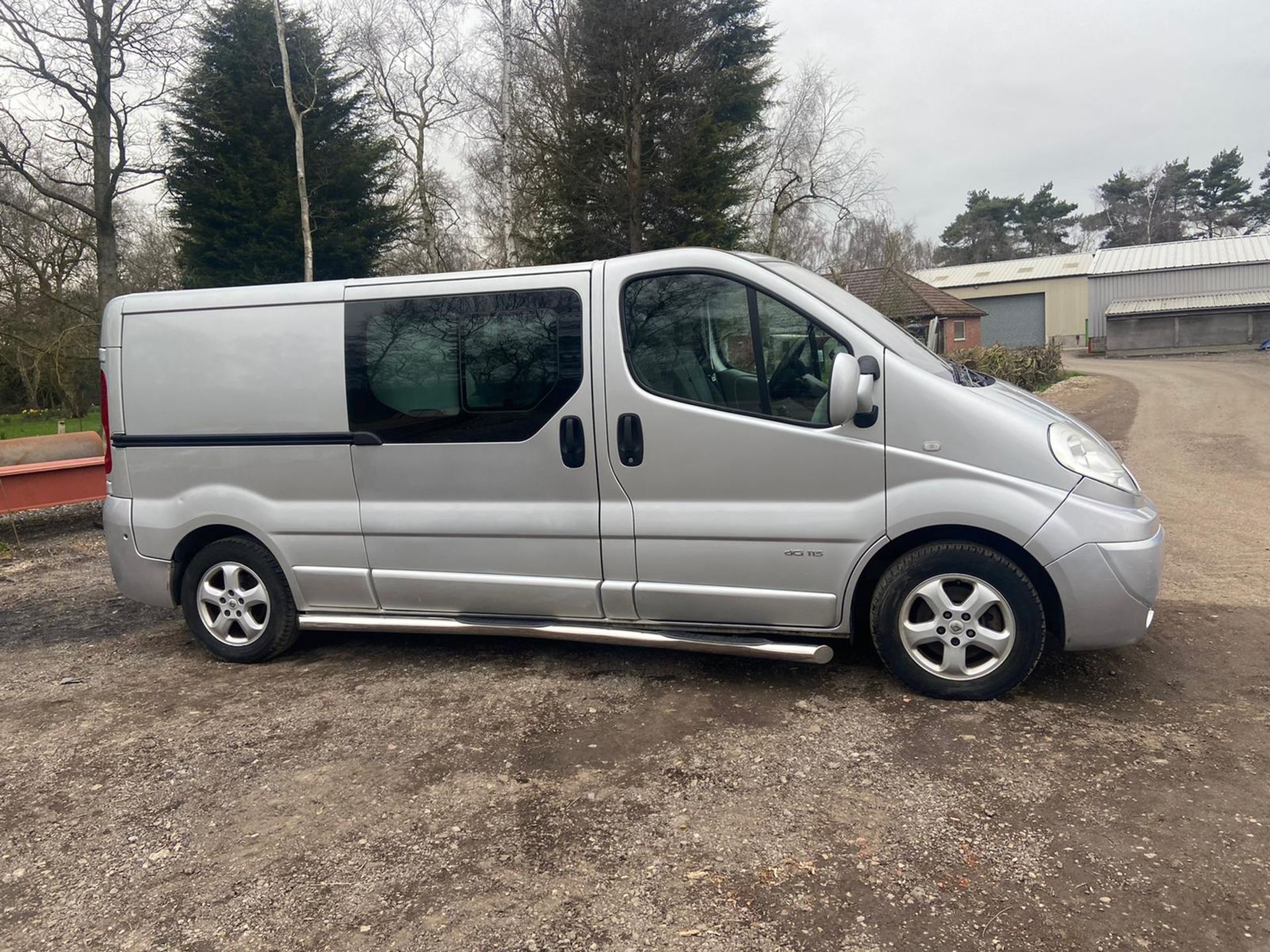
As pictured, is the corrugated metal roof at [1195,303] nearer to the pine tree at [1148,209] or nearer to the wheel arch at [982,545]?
the pine tree at [1148,209]

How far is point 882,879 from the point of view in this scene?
9.13 feet

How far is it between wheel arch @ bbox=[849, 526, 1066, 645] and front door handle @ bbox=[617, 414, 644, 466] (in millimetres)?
1196

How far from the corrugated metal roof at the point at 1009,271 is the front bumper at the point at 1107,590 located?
178 feet

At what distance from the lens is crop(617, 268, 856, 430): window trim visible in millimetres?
4078

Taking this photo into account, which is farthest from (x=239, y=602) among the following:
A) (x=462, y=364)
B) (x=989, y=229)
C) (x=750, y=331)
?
(x=989, y=229)

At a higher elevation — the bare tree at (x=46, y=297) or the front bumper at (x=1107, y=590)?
the bare tree at (x=46, y=297)

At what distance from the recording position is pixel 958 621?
3.93m

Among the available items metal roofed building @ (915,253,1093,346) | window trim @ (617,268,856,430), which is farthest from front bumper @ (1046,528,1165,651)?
metal roofed building @ (915,253,1093,346)

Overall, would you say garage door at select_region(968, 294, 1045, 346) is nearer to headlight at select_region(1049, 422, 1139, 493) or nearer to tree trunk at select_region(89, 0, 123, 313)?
tree trunk at select_region(89, 0, 123, 313)

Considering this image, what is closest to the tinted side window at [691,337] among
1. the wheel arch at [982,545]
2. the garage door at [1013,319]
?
the wheel arch at [982,545]

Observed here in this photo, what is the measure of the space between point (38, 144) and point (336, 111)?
8.82m

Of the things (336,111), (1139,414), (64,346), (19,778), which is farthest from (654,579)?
(336,111)

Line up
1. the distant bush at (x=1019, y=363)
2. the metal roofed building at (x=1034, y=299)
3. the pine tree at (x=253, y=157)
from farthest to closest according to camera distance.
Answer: the metal roofed building at (x=1034, y=299), the pine tree at (x=253, y=157), the distant bush at (x=1019, y=363)

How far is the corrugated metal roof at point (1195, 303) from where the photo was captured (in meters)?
44.9
